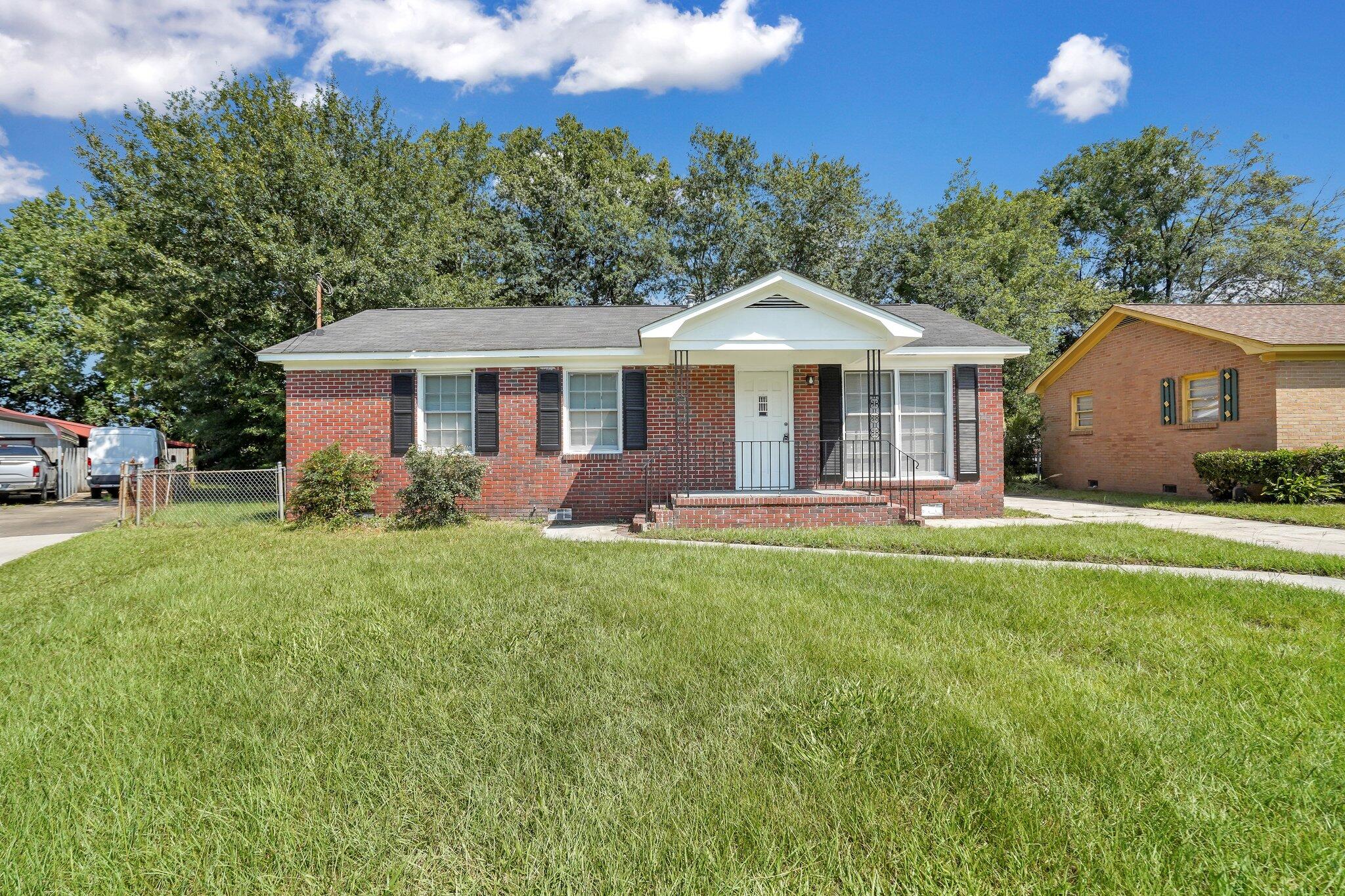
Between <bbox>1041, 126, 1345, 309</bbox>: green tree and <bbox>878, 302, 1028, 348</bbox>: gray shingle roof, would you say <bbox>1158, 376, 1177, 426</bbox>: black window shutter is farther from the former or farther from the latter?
<bbox>1041, 126, 1345, 309</bbox>: green tree

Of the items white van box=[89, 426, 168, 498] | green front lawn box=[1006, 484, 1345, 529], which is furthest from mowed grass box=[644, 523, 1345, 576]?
white van box=[89, 426, 168, 498]

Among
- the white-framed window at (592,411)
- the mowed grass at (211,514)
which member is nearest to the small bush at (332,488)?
the mowed grass at (211,514)

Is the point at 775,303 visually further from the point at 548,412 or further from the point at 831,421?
the point at 548,412

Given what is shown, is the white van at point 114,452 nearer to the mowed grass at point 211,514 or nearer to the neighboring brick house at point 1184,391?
Answer: the mowed grass at point 211,514

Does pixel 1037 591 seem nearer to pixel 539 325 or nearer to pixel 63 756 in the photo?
pixel 63 756

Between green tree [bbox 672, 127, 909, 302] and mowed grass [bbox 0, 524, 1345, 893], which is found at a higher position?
green tree [bbox 672, 127, 909, 302]

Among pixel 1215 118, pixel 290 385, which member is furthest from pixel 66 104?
pixel 1215 118

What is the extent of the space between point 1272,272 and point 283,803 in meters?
36.6

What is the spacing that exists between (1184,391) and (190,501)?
897 inches

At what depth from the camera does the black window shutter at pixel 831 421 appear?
10953mm

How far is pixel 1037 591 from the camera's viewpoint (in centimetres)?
495

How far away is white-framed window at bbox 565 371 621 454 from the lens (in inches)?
432

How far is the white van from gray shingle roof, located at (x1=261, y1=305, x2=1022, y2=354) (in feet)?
37.6

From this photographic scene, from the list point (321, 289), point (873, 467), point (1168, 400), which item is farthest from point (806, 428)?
point (321, 289)
